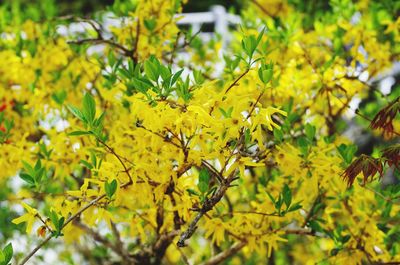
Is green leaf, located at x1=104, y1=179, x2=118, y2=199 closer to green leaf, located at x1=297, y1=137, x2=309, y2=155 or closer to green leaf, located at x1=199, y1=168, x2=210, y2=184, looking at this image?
green leaf, located at x1=199, y1=168, x2=210, y2=184

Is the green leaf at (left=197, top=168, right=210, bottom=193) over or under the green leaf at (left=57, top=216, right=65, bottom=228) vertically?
over

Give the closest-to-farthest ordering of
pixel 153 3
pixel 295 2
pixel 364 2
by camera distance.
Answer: pixel 153 3, pixel 295 2, pixel 364 2

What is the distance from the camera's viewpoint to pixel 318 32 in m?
3.31

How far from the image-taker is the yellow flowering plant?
6.37 feet

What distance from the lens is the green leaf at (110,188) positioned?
196 centimetres

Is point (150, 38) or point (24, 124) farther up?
point (150, 38)

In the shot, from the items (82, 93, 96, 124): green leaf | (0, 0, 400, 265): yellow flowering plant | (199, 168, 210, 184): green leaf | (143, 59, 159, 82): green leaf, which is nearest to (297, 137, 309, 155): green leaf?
(0, 0, 400, 265): yellow flowering plant

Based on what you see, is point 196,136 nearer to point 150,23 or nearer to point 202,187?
point 202,187

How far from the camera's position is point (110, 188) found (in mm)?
1960

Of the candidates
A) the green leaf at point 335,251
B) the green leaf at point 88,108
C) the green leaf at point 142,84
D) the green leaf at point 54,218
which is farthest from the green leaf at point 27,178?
the green leaf at point 335,251

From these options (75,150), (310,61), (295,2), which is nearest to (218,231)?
(75,150)

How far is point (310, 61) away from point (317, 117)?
56 cm

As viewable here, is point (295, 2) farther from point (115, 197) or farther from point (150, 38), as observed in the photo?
point (115, 197)

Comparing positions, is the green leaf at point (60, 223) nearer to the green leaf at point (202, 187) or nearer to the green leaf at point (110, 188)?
the green leaf at point (110, 188)
